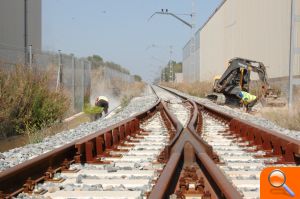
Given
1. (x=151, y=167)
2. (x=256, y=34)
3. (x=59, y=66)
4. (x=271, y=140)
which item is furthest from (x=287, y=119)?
(x=256, y=34)

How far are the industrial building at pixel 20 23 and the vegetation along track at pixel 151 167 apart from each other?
1035 cm

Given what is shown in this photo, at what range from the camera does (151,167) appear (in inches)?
223

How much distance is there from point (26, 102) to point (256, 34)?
26980mm

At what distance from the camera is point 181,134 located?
7.23 metres

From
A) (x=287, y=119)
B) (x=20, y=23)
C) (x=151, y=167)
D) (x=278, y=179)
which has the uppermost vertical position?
(x=20, y=23)

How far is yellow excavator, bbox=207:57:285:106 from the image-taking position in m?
19.8

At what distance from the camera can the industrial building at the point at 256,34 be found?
27.2 meters

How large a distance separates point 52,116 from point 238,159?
7433 mm

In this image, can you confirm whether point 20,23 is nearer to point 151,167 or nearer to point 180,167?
point 151,167

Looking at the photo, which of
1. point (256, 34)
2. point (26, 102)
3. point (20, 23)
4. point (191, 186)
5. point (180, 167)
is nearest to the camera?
point (191, 186)

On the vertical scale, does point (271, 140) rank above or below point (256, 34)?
below

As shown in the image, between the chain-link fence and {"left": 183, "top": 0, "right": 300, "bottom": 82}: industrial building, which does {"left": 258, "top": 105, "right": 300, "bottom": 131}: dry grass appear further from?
the chain-link fence


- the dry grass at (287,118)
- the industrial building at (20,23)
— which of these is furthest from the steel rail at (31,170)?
the industrial building at (20,23)

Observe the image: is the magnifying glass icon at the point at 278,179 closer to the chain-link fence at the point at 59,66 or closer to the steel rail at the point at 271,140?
the steel rail at the point at 271,140
